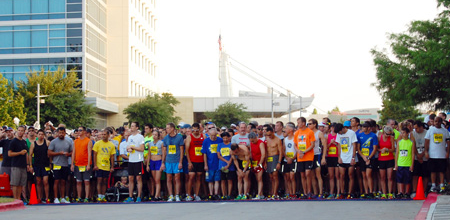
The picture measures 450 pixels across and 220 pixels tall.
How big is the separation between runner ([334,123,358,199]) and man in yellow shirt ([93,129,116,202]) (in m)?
6.14

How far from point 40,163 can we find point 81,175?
3.77 feet

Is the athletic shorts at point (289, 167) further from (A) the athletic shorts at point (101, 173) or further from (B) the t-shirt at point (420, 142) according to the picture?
(A) the athletic shorts at point (101, 173)

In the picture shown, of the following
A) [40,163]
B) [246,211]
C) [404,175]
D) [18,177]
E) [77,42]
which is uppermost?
[77,42]

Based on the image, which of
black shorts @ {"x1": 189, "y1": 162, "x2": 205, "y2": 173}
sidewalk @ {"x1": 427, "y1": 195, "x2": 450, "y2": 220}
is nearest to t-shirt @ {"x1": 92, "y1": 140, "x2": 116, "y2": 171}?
black shorts @ {"x1": 189, "y1": 162, "x2": 205, "y2": 173}

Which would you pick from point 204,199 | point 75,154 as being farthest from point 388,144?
point 75,154

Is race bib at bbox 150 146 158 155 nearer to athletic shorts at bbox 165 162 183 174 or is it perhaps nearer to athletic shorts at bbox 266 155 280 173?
athletic shorts at bbox 165 162 183 174

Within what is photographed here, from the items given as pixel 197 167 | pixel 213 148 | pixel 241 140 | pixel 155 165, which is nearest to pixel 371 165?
Result: pixel 241 140

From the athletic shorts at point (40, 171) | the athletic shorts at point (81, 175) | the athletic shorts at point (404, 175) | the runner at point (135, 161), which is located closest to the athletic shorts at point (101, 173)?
the athletic shorts at point (81, 175)

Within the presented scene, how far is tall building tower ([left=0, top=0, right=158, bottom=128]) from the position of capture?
62.3 meters

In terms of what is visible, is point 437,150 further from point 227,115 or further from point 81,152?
point 227,115

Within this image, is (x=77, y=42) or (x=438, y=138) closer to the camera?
(x=438, y=138)

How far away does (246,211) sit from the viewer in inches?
530

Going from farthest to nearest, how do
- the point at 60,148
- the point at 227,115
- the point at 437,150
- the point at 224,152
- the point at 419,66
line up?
the point at 227,115, the point at 419,66, the point at 60,148, the point at 224,152, the point at 437,150

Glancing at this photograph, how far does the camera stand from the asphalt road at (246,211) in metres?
12.4
